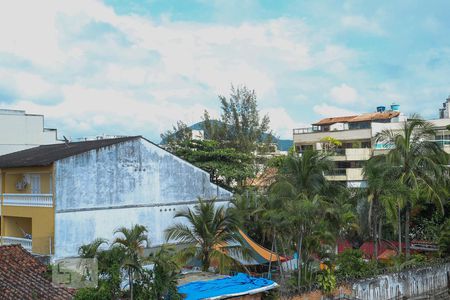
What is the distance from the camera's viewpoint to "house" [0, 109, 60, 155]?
33781 mm

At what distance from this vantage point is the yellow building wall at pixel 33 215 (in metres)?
20.7

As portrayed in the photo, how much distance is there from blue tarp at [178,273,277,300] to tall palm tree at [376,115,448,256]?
10.4 m

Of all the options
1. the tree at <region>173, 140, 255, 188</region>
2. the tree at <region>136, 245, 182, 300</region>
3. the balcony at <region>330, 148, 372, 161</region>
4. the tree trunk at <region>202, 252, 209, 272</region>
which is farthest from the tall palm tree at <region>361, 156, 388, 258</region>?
the balcony at <region>330, 148, 372, 161</region>

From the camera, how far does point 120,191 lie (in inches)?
891

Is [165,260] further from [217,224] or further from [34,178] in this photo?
[34,178]

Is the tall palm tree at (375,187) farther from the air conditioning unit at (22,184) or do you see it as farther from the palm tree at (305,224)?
the air conditioning unit at (22,184)

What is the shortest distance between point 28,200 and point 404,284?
642 inches

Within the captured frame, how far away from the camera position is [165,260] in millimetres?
14781

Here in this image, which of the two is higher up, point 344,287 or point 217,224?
point 217,224

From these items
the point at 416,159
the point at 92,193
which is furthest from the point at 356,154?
the point at 92,193

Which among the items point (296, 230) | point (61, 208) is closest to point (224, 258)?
point (296, 230)

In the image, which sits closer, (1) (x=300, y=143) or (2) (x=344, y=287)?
(2) (x=344, y=287)

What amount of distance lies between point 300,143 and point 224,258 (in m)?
40.0

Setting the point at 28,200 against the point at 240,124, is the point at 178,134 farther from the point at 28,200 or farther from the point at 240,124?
the point at 28,200
